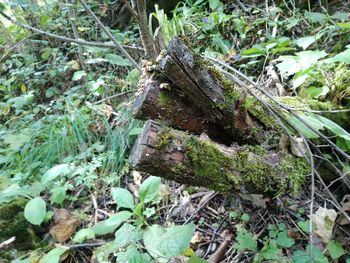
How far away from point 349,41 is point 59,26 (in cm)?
360

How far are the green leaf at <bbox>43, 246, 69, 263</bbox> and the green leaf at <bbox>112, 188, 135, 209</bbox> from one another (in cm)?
41

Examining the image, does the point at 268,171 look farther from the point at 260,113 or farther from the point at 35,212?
the point at 35,212

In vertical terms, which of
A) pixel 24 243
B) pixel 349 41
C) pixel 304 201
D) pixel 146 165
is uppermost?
pixel 146 165

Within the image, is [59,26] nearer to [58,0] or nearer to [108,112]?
[58,0]

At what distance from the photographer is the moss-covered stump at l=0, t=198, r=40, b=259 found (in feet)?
6.74

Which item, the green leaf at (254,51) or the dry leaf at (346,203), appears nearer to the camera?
the dry leaf at (346,203)

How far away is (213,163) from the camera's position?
137cm

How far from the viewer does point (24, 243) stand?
2074 mm

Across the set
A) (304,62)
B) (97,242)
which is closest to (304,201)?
(304,62)

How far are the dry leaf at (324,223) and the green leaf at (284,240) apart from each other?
0.13m

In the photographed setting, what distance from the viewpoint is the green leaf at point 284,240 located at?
153 centimetres

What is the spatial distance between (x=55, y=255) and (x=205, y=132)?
106cm

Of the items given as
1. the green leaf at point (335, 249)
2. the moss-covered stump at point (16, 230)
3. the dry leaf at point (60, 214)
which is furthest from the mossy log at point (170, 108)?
the moss-covered stump at point (16, 230)

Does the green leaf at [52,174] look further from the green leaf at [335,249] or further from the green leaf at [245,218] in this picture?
the green leaf at [335,249]
